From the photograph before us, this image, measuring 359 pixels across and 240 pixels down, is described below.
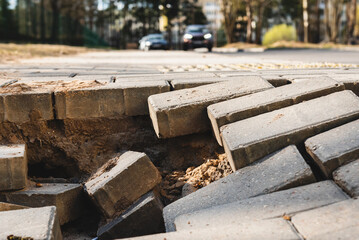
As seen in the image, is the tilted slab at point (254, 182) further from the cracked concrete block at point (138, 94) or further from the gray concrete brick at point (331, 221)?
the cracked concrete block at point (138, 94)

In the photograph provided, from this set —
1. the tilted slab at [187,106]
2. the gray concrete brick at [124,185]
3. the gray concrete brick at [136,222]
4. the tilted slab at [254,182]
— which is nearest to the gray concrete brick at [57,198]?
the gray concrete brick at [124,185]

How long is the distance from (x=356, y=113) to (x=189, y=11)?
53.8 meters

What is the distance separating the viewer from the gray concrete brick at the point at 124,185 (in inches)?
119

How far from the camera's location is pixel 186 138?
3.79 m

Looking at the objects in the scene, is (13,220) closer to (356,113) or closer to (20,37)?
(356,113)

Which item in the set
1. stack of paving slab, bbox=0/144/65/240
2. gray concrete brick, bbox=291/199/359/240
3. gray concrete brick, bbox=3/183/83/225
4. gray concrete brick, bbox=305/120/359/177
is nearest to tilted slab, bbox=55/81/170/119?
stack of paving slab, bbox=0/144/65/240

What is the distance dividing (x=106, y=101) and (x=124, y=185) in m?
0.97

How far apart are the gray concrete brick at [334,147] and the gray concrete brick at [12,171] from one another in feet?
6.19

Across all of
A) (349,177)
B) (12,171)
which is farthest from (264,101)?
(12,171)

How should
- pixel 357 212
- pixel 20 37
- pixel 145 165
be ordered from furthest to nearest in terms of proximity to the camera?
pixel 20 37 < pixel 145 165 < pixel 357 212

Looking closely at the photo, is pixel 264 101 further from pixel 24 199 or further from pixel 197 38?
pixel 197 38

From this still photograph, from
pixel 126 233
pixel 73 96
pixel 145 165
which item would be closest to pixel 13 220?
pixel 126 233

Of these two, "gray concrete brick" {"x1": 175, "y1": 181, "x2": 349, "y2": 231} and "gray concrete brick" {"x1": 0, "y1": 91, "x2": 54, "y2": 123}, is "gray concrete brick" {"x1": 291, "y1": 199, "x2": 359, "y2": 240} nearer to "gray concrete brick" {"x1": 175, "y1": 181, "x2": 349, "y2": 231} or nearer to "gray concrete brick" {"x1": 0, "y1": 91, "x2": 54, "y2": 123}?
"gray concrete brick" {"x1": 175, "y1": 181, "x2": 349, "y2": 231}

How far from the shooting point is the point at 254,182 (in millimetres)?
2623
